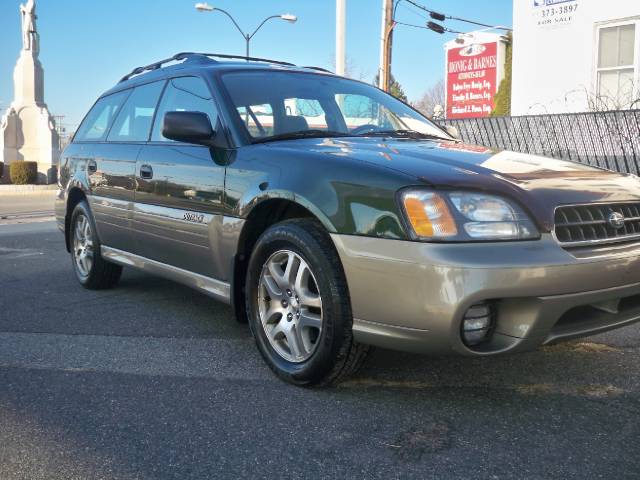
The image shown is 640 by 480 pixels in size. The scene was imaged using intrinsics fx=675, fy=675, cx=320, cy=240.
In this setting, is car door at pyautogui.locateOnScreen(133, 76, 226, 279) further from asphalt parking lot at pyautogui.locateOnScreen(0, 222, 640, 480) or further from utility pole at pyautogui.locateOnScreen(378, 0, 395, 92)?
utility pole at pyautogui.locateOnScreen(378, 0, 395, 92)

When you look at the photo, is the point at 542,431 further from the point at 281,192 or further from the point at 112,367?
the point at 112,367

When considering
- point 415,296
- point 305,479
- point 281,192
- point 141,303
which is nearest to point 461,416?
point 415,296

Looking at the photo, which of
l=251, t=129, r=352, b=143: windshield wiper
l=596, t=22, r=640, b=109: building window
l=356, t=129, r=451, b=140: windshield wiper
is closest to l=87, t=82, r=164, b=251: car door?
l=251, t=129, r=352, b=143: windshield wiper

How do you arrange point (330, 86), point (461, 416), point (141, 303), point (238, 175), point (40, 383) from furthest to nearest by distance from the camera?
point (141, 303) < point (330, 86) < point (238, 175) < point (40, 383) < point (461, 416)

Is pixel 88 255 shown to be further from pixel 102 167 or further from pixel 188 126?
pixel 188 126

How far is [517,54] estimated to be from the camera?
12781 millimetres

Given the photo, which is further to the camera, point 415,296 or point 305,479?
point 415,296

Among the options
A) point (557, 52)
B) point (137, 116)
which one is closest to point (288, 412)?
point (137, 116)

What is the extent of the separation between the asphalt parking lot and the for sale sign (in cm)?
2848

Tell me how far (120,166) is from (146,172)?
0.46 m

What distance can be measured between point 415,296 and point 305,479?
783mm

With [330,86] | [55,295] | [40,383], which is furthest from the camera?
[55,295]

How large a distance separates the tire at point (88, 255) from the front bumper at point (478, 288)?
2.94m

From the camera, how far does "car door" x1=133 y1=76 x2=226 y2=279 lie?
3.63 metres
